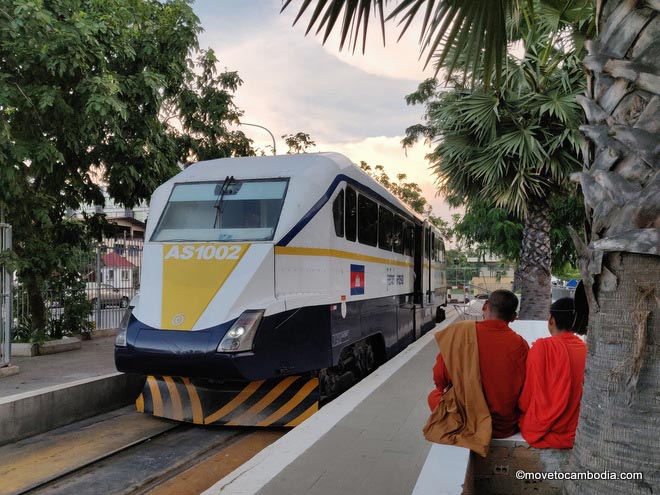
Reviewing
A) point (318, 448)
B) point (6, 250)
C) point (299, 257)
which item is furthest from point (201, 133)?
point (318, 448)

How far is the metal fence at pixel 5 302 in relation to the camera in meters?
8.61

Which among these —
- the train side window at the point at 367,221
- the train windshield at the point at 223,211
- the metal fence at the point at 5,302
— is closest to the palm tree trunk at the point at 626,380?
the train windshield at the point at 223,211

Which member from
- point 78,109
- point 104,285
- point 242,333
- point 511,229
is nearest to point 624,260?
point 242,333

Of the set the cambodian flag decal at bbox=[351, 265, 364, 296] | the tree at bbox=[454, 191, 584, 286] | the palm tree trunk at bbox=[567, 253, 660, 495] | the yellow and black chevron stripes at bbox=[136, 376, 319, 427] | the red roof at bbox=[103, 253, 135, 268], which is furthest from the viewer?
the tree at bbox=[454, 191, 584, 286]

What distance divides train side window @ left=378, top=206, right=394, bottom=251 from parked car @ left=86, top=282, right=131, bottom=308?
6716mm

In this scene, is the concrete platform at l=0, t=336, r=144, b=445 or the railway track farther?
the concrete platform at l=0, t=336, r=144, b=445

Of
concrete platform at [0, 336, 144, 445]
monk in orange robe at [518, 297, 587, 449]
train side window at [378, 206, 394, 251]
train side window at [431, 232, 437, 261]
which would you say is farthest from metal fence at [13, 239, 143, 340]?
monk in orange robe at [518, 297, 587, 449]

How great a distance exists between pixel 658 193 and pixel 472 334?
1.60 meters

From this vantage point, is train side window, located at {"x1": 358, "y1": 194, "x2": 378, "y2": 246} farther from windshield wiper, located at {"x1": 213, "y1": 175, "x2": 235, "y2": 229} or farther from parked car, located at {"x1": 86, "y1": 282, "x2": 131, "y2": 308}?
parked car, located at {"x1": 86, "y1": 282, "x2": 131, "y2": 308}

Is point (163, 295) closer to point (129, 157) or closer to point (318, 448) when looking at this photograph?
point (318, 448)

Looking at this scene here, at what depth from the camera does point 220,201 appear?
7.32 meters

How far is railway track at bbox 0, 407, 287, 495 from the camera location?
5.27m

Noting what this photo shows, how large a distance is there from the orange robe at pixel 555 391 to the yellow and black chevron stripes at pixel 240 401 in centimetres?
374

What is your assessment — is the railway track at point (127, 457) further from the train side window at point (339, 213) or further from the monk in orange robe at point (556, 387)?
the monk in orange robe at point (556, 387)
